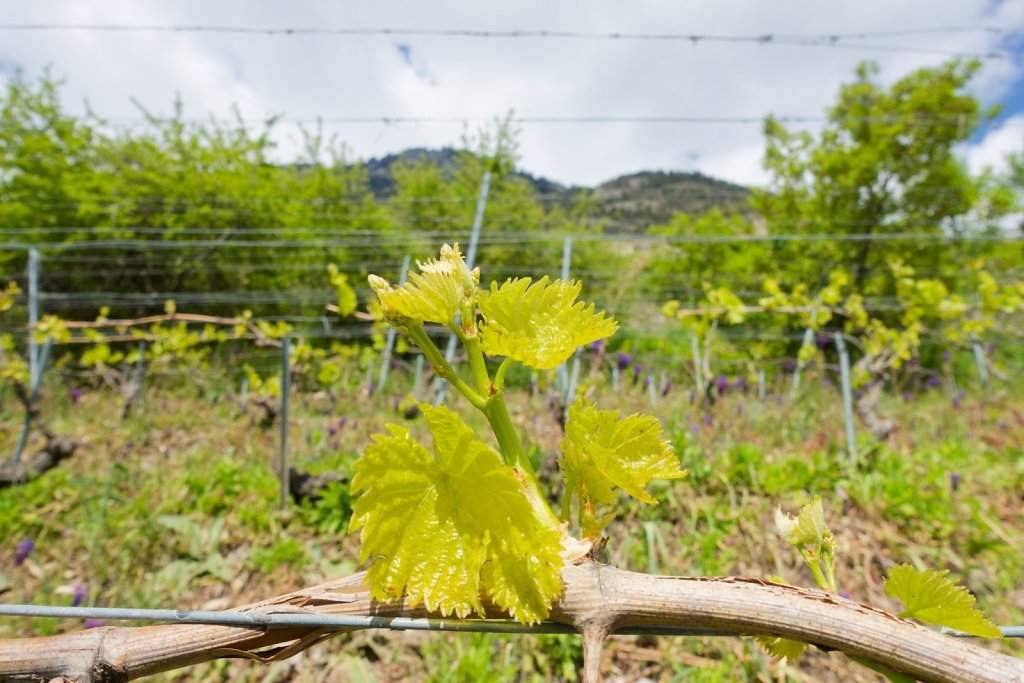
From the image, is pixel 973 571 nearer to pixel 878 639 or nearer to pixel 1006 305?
pixel 1006 305

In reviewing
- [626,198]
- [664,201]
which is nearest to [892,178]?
[664,201]

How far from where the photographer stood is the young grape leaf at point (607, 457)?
446mm

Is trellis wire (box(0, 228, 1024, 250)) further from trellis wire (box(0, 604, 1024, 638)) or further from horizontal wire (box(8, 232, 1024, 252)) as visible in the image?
trellis wire (box(0, 604, 1024, 638))

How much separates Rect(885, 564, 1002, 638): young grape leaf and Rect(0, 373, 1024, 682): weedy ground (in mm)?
1880

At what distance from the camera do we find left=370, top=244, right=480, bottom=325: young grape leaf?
407 millimetres

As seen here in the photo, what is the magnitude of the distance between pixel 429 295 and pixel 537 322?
10 cm

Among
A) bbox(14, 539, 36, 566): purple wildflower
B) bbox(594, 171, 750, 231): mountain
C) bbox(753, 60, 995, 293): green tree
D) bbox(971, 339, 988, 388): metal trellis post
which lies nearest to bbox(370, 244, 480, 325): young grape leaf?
bbox(14, 539, 36, 566): purple wildflower

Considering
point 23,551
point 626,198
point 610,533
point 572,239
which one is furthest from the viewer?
point 626,198

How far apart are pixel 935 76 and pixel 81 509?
1577 centimetres

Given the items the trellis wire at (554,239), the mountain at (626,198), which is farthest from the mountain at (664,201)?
the trellis wire at (554,239)

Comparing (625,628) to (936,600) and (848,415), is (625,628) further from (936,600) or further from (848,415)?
(848,415)

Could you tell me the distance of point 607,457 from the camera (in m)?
0.45

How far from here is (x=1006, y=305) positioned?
4262 mm

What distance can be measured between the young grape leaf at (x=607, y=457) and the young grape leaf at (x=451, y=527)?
0.06 metres
